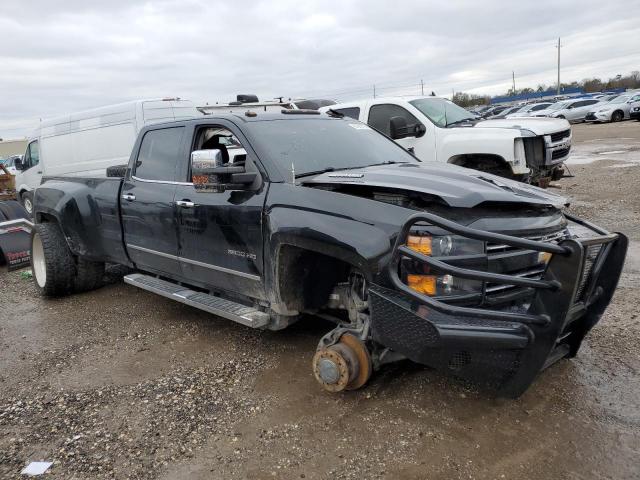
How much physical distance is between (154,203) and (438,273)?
282cm

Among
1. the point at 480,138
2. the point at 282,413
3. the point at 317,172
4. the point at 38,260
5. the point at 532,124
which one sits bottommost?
the point at 282,413

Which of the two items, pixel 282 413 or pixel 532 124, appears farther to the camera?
pixel 532 124

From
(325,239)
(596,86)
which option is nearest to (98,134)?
(325,239)

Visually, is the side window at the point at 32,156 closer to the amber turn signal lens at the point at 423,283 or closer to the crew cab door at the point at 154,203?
the crew cab door at the point at 154,203

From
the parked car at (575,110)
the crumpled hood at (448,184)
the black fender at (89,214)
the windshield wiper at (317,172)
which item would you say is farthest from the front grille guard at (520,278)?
the parked car at (575,110)

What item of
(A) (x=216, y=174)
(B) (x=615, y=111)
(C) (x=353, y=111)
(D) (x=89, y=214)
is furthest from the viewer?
(B) (x=615, y=111)

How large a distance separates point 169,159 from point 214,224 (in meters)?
1.07

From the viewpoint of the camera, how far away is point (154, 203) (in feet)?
15.5

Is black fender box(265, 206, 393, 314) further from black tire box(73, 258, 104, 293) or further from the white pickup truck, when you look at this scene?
the white pickup truck

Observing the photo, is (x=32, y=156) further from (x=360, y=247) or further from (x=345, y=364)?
(x=360, y=247)

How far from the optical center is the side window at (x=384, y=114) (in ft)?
29.2

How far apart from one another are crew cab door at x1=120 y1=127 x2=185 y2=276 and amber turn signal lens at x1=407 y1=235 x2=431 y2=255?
2.34 m

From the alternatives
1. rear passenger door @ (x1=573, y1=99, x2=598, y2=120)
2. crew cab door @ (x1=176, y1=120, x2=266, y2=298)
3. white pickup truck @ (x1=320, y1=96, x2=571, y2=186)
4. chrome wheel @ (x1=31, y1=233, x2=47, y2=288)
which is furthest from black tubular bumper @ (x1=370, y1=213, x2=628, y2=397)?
rear passenger door @ (x1=573, y1=99, x2=598, y2=120)

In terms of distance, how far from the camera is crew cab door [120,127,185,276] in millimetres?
4652
